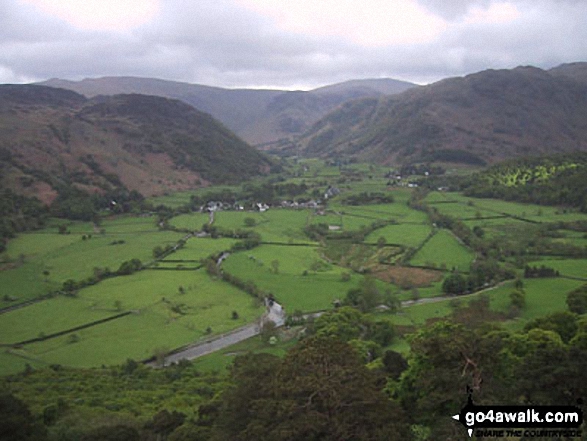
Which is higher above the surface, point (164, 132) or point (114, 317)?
point (164, 132)

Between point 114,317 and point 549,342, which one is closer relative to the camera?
point 549,342

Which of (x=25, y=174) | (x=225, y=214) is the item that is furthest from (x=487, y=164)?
(x=25, y=174)

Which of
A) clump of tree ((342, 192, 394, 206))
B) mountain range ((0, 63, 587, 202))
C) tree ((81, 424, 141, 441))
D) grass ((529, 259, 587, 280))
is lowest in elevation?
grass ((529, 259, 587, 280))

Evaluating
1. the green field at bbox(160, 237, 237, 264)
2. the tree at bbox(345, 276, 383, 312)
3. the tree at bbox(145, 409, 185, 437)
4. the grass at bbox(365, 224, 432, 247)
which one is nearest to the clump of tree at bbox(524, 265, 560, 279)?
the tree at bbox(345, 276, 383, 312)

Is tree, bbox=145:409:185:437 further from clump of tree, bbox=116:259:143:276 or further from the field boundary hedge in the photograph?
clump of tree, bbox=116:259:143:276

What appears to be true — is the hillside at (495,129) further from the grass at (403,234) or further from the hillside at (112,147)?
the grass at (403,234)

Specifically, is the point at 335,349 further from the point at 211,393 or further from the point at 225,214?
the point at 225,214
